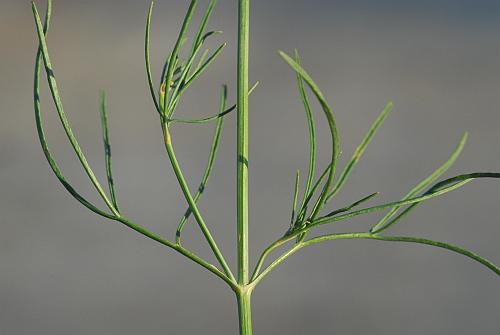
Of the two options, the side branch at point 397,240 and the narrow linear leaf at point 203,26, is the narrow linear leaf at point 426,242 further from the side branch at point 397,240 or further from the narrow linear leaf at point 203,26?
the narrow linear leaf at point 203,26

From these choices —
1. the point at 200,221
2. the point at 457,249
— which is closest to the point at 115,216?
the point at 200,221

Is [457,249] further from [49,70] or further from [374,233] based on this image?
[49,70]

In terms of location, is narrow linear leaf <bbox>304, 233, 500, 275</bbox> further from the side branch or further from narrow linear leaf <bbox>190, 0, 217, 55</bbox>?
narrow linear leaf <bbox>190, 0, 217, 55</bbox>

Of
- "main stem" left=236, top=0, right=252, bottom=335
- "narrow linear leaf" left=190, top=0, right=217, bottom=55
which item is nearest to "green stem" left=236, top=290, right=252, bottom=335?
"main stem" left=236, top=0, right=252, bottom=335

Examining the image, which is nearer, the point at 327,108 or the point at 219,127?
the point at 327,108

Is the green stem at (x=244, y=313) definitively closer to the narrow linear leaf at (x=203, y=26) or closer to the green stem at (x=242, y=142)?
the green stem at (x=242, y=142)

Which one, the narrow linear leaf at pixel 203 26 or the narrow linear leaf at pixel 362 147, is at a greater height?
the narrow linear leaf at pixel 203 26

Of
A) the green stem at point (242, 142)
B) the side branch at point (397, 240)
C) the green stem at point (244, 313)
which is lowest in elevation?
the green stem at point (244, 313)

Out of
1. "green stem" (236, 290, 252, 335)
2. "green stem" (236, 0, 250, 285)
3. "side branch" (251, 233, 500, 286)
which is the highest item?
"green stem" (236, 0, 250, 285)

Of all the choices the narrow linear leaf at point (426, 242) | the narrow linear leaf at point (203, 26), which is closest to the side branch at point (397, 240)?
the narrow linear leaf at point (426, 242)
